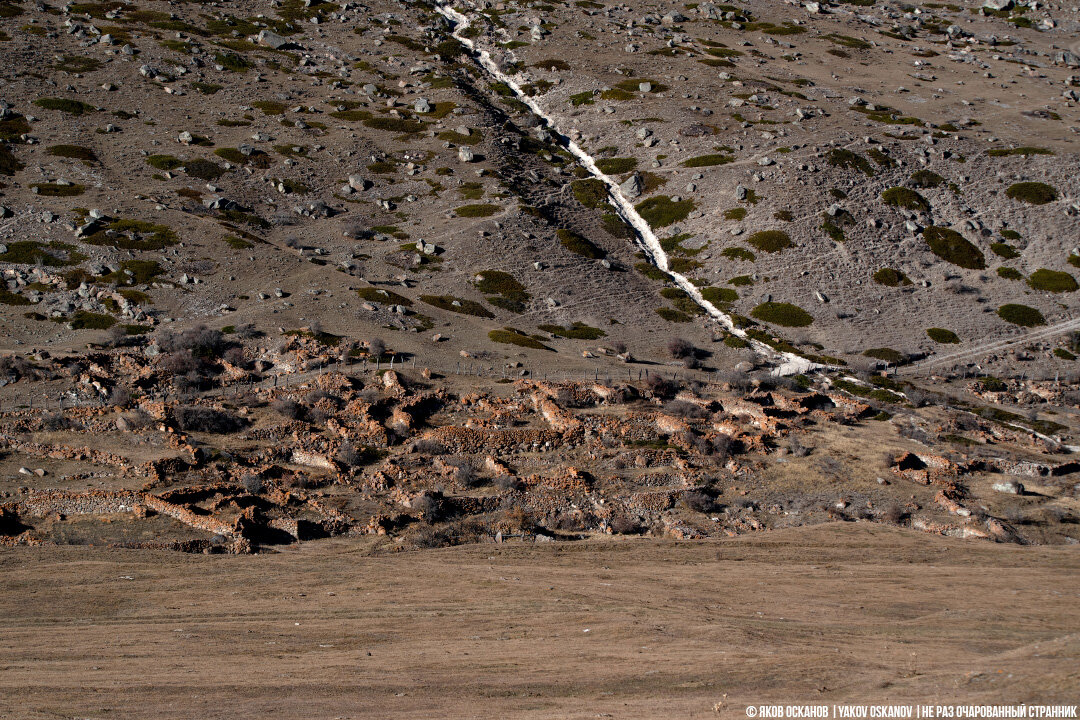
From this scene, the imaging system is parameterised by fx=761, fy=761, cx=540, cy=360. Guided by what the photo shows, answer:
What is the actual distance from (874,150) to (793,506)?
62200 millimetres

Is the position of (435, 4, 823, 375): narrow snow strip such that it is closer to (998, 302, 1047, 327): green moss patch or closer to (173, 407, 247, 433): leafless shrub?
(998, 302, 1047, 327): green moss patch

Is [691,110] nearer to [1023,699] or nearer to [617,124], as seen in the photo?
[617,124]

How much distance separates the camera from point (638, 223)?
82875mm

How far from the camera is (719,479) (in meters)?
39.9

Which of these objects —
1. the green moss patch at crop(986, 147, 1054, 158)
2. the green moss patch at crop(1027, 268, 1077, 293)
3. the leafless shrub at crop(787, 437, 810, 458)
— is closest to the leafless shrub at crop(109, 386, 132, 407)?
the leafless shrub at crop(787, 437, 810, 458)

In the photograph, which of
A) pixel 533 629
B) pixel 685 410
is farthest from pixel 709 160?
pixel 533 629

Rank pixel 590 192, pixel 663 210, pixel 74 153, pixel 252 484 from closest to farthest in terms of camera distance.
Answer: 1. pixel 252 484
2. pixel 74 153
3. pixel 663 210
4. pixel 590 192

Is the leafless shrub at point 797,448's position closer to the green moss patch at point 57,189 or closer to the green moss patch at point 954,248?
the green moss patch at point 954,248

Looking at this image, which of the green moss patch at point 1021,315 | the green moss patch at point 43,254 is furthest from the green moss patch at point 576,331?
the green moss patch at point 43,254

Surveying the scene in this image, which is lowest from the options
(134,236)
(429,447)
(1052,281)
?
(134,236)

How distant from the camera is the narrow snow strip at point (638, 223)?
6088 centimetres

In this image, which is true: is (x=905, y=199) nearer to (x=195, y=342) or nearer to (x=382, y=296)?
(x=382, y=296)

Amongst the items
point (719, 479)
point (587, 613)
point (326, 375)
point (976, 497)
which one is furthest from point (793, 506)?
point (326, 375)

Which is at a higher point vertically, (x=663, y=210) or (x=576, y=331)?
(x=663, y=210)
